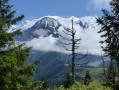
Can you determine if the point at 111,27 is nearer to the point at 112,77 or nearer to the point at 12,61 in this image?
the point at 112,77

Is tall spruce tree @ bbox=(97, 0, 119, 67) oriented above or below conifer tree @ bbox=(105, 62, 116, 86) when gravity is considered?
above

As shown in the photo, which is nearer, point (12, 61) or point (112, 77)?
point (12, 61)

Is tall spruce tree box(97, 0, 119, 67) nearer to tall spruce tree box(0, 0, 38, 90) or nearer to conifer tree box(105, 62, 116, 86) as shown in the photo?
conifer tree box(105, 62, 116, 86)

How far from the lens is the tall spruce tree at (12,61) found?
Answer: 36.5 feet

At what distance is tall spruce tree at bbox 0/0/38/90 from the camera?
11117mm

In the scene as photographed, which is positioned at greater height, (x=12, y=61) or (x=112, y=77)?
(x=12, y=61)

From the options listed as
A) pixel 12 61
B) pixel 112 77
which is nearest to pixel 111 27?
pixel 112 77

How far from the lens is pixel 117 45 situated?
44.7 ft

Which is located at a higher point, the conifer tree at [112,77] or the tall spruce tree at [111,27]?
the tall spruce tree at [111,27]

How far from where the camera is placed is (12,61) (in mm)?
11000

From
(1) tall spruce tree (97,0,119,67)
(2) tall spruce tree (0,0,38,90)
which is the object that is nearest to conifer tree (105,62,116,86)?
(1) tall spruce tree (97,0,119,67)

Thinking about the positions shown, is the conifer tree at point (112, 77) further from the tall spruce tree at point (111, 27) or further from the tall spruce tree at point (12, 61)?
the tall spruce tree at point (12, 61)

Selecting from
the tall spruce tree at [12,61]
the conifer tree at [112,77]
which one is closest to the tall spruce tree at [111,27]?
the conifer tree at [112,77]

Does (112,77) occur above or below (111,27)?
below
